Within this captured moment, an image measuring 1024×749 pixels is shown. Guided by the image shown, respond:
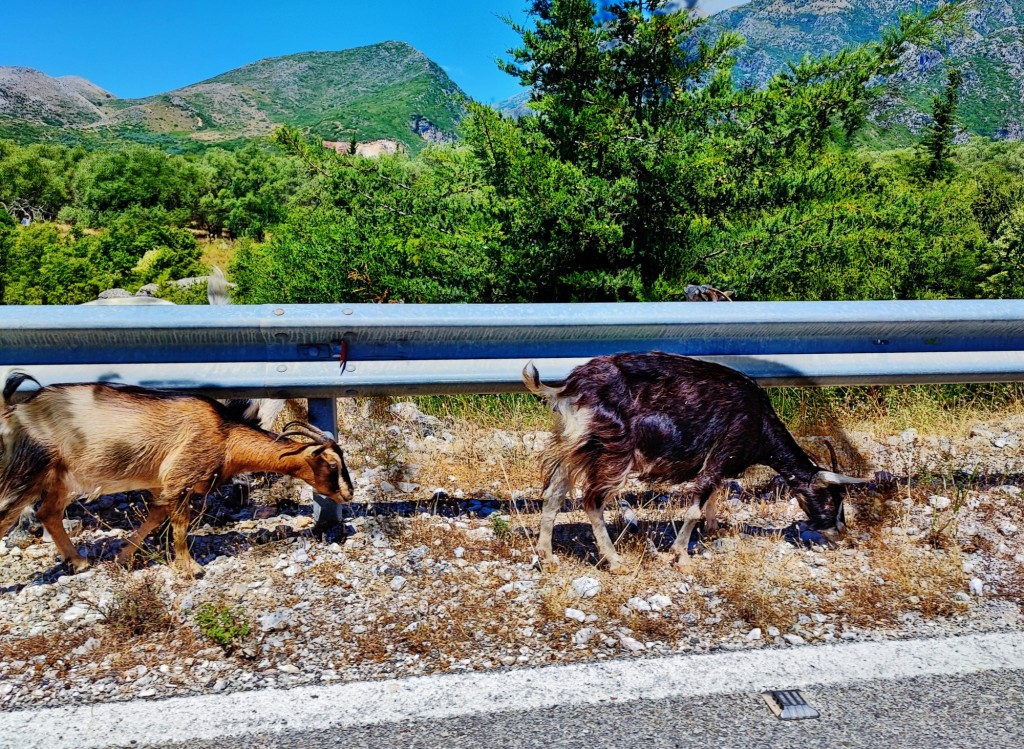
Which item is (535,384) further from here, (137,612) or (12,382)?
(12,382)

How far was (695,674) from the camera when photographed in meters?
2.65

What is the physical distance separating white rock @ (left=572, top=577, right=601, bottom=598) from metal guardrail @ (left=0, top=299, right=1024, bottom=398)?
100 cm

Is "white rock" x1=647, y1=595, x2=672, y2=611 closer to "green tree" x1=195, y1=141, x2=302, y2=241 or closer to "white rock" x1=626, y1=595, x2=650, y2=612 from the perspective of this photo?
"white rock" x1=626, y1=595, x2=650, y2=612

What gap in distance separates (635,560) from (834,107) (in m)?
5.66

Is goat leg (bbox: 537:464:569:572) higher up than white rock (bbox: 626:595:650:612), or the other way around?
goat leg (bbox: 537:464:569:572)

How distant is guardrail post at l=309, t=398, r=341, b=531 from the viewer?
3.70 m

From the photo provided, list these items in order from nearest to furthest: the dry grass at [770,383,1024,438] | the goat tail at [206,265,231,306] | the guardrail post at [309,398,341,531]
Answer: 1. the guardrail post at [309,398,341,531]
2. the goat tail at [206,265,231,306]
3. the dry grass at [770,383,1024,438]

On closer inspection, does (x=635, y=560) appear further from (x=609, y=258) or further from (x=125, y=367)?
(x=609, y=258)

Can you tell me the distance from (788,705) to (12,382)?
11.0ft

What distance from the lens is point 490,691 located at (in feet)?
8.36

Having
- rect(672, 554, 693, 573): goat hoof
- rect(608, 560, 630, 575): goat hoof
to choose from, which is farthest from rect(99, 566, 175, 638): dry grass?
rect(672, 554, 693, 573): goat hoof

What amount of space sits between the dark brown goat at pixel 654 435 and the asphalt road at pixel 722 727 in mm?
1028

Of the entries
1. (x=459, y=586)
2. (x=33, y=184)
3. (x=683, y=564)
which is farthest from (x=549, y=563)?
(x=33, y=184)

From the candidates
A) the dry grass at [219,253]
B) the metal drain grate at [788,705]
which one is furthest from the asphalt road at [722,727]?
the dry grass at [219,253]
